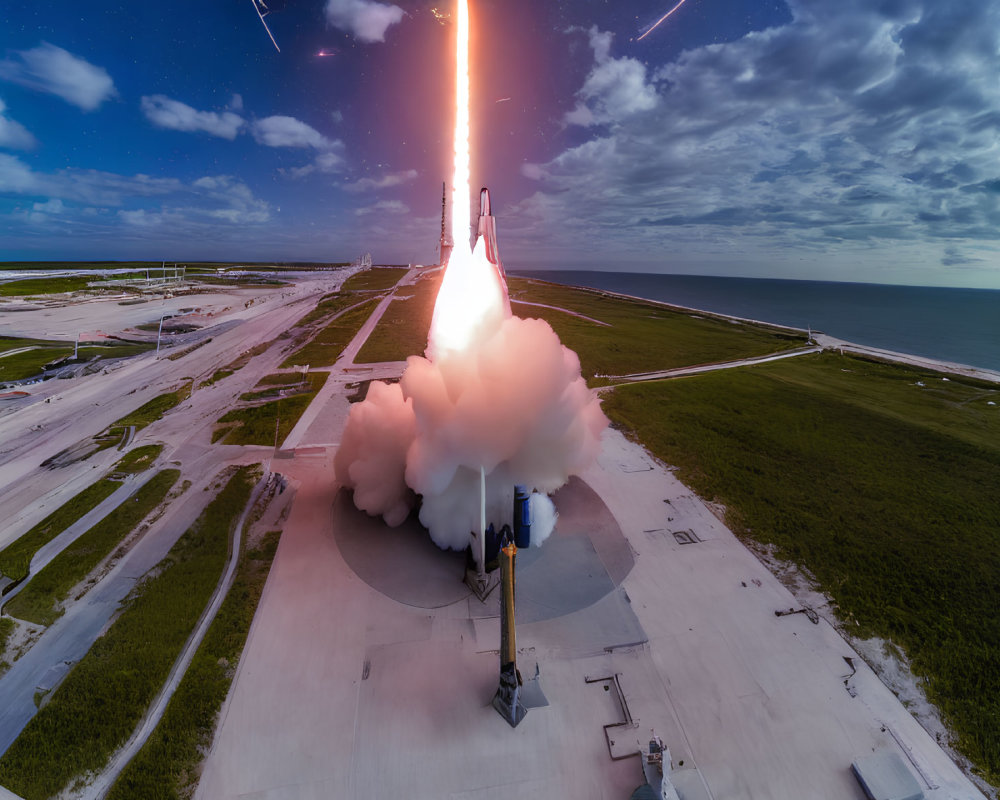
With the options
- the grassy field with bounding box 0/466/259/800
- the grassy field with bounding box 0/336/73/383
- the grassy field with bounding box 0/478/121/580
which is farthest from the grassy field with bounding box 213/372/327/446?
the grassy field with bounding box 0/336/73/383

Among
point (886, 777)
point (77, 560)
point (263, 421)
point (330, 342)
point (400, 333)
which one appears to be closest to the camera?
point (886, 777)

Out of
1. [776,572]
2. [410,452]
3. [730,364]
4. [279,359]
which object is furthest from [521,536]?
[730,364]

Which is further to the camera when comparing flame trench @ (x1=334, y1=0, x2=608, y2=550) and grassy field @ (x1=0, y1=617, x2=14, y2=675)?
flame trench @ (x1=334, y1=0, x2=608, y2=550)

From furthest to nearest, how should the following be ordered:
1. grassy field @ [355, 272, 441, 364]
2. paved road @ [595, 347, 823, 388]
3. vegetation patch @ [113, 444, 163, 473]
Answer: grassy field @ [355, 272, 441, 364]
paved road @ [595, 347, 823, 388]
vegetation patch @ [113, 444, 163, 473]

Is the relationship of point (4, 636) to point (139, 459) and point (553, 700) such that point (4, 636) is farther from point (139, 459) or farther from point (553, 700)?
point (553, 700)

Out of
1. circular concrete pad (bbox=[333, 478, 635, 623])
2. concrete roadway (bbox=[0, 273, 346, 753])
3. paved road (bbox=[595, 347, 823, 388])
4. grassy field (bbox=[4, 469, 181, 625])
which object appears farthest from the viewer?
paved road (bbox=[595, 347, 823, 388])

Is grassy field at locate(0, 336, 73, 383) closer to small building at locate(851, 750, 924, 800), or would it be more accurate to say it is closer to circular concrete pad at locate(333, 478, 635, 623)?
circular concrete pad at locate(333, 478, 635, 623)

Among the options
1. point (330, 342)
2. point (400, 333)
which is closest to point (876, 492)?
point (400, 333)
